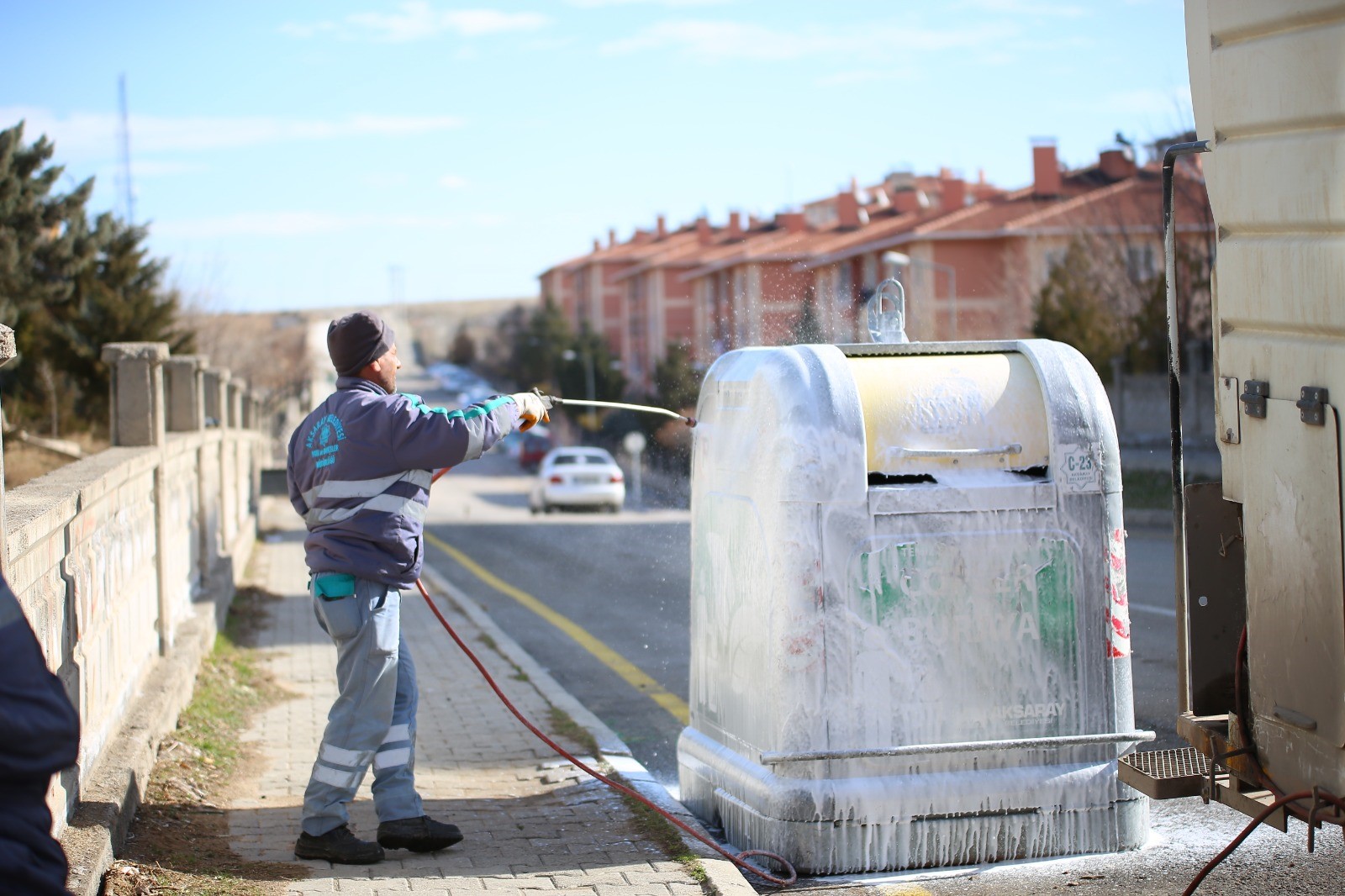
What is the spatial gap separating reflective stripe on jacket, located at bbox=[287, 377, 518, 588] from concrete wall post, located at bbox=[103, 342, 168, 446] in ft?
11.7

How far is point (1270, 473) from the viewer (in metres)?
3.39

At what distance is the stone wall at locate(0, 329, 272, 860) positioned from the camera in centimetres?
450

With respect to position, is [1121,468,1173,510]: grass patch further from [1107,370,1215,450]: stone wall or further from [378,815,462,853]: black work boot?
[378,815,462,853]: black work boot

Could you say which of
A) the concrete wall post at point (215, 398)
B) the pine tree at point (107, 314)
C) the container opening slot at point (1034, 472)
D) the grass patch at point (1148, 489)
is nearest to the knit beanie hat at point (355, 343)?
the container opening slot at point (1034, 472)

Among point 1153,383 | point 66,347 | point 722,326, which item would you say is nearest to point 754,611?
point 66,347

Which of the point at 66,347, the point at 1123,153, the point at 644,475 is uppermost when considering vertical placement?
the point at 1123,153

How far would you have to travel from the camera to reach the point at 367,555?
4.71 metres

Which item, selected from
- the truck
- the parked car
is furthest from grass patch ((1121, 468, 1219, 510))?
the parked car

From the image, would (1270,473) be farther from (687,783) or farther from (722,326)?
(722,326)

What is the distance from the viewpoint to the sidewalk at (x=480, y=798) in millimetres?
4484

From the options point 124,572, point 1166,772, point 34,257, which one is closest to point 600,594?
point 124,572

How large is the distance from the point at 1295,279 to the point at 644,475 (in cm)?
4829

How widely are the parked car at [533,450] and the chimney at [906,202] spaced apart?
19.1 meters

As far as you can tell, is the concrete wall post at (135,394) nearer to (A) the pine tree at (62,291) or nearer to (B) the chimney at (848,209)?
(A) the pine tree at (62,291)
